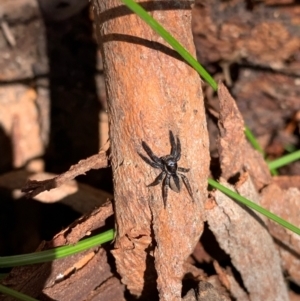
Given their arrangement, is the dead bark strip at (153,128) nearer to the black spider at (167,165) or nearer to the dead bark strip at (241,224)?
the black spider at (167,165)

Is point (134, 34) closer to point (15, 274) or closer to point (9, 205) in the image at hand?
point (15, 274)

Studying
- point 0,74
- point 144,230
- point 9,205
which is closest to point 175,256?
point 144,230

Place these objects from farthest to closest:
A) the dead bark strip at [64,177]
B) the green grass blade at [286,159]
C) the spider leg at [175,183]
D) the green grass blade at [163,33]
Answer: the green grass blade at [286,159] < the dead bark strip at [64,177] < the spider leg at [175,183] < the green grass blade at [163,33]

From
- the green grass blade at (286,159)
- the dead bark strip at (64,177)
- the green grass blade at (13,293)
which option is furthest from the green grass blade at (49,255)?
the green grass blade at (286,159)

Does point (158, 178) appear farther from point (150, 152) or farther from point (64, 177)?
point (64, 177)

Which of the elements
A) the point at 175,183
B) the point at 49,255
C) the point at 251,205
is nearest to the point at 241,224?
the point at 251,205
